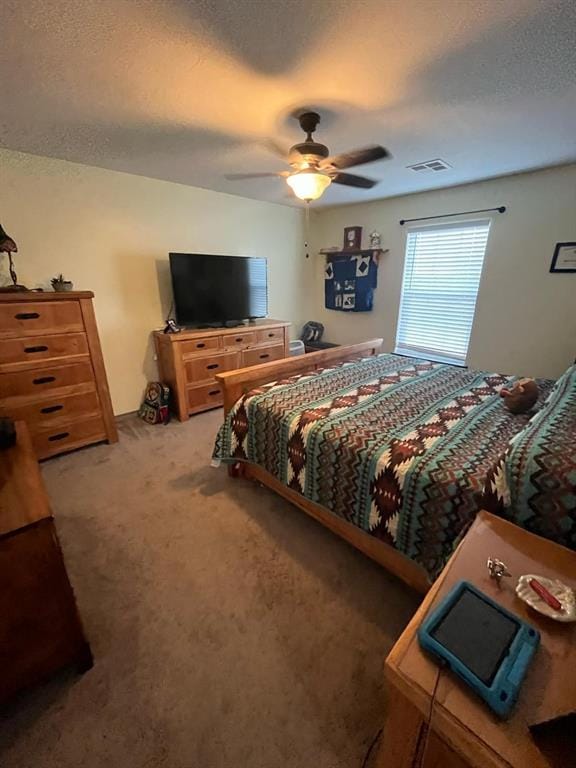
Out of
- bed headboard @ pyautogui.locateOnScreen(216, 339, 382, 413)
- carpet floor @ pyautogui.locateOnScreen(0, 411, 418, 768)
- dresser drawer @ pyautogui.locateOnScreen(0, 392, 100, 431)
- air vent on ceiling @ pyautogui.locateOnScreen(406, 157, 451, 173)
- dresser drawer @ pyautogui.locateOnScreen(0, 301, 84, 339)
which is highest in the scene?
air vent on ceiling @ pyautogui.locateOnScreen(406, 157, 451, 173)

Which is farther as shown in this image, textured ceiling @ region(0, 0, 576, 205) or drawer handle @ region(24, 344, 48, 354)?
drawer handle @ region(24, 344, 48, 354)

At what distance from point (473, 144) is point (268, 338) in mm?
2404

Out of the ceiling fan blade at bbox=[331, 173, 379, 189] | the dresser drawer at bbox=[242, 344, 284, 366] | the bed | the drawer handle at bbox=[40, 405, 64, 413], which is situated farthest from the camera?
the dresser drawer at bbox=[242, 344, 284, 366]

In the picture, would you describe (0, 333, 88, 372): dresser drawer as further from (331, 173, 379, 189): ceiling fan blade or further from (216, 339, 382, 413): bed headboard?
(331, 173, 379, 189): ceiling fan blade

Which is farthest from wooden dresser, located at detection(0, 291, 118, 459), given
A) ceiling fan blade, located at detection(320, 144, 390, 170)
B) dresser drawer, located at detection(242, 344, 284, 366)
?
ceiling fan blade, located at detection(320, 144, 390, 170)

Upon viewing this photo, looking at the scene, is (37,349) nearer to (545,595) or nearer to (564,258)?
(545,595)

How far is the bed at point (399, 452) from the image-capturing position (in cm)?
112

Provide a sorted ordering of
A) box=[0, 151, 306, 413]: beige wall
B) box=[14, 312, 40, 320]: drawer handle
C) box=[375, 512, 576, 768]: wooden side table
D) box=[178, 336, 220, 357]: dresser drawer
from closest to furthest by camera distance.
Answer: box=[375, 512, 576, 768]: wooden side table < box=[14, 312, 40, 320]: drawer handle < box=[0, 151, 306, 413]: beige wall < box=[178, 336, 220, 357]: dresser drawer

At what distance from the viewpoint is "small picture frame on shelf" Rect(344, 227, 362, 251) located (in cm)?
407

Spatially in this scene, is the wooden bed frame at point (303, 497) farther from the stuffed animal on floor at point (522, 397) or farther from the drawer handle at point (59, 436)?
the drawer handle at point (59, 436)

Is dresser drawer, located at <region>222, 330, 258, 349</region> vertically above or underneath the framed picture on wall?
underneath

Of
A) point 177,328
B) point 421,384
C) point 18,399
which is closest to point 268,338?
point 177,328

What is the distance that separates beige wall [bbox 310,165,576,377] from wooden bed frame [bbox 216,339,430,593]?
1.22 meters

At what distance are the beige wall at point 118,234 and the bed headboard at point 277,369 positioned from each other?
153 cm
